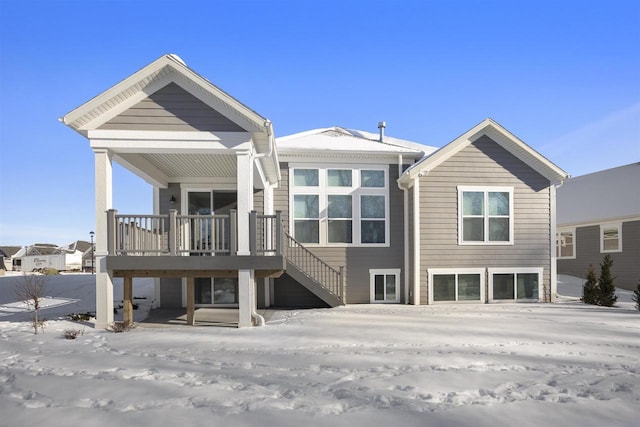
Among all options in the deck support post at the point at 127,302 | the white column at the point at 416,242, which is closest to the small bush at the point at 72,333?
the deck support post at the point at 127,302

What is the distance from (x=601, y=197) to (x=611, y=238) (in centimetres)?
268

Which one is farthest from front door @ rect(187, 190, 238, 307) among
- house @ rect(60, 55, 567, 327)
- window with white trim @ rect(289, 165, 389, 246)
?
window with white trim @ rect(289, 165, 389, 246)

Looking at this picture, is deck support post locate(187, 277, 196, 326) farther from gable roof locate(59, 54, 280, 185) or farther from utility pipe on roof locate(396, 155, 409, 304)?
utility pipe on roof locate(396, 155, 409, 304)

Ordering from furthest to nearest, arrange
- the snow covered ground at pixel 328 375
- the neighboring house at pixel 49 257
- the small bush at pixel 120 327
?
the neighboring house at pixel 49 257, the small bush at pixel 120 327, the snow covered ground at pixel 328 375

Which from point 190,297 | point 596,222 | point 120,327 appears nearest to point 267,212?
point 190,297

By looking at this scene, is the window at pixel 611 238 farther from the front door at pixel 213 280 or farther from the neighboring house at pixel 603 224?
the front door at pixel 213 280

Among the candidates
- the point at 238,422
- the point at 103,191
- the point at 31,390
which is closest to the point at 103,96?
the point at 103,191

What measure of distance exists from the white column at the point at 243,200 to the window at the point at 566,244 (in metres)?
17.7

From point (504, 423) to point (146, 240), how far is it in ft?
27.0

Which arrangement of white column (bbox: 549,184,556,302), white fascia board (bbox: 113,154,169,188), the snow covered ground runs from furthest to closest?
white column (bbox: 549,184,556,302)
white fascia board (bbox: 113,154,169,188)
the snow covered ground

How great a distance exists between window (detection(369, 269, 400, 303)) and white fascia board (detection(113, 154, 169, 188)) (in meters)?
6.62

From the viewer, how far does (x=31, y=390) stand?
169 inches

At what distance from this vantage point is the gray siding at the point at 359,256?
40.5 feet

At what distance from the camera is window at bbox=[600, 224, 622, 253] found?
57.5ft
